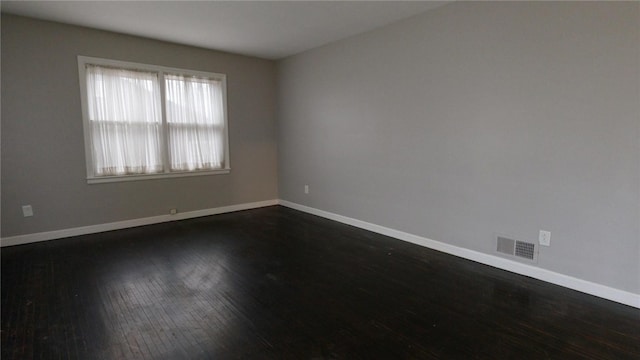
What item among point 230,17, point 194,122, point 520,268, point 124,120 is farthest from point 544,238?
point 124,120

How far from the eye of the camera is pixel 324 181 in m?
4.98

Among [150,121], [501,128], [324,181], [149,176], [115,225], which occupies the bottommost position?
[115,225]

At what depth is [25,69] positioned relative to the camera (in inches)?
144

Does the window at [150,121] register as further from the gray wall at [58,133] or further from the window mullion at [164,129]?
the gray wall at [58,133]

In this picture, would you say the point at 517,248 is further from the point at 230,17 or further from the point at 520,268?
the point at 230,17

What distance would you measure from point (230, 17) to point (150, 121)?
1.90 metres

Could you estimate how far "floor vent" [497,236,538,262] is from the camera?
284 centimetres

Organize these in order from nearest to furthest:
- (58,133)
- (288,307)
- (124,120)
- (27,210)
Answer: (288,307), (27,210), (58,133), (124,120)

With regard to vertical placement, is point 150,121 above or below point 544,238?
above

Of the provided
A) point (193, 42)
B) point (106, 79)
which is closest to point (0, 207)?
point (106, 79)

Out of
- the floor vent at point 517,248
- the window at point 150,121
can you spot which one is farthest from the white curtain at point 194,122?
the floor vent at point 517,248

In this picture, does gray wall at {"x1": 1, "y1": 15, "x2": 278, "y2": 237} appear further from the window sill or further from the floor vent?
the floor vent

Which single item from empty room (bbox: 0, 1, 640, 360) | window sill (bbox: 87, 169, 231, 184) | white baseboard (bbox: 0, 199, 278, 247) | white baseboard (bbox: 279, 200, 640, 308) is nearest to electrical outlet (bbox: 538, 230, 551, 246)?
empty room (bbox: 0, 1, 640, 360)

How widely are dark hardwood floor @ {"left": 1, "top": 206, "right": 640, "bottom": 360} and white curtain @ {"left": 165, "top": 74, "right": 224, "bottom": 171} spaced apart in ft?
5.38
